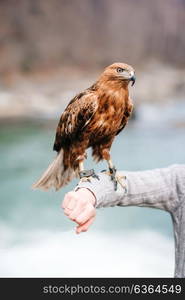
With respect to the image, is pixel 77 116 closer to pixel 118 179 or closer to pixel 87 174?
pixel 87 174

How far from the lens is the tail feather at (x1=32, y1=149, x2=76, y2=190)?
1.32 m

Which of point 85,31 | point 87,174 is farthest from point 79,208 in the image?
point 85,31

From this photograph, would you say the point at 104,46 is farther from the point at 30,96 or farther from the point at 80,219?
the point at 80,219

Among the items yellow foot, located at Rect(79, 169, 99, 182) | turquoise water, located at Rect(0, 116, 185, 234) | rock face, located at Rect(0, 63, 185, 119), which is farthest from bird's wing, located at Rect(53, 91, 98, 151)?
rock face, located at Rect(0, 63, 185, 119)

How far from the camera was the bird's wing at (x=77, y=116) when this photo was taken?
3.90ft

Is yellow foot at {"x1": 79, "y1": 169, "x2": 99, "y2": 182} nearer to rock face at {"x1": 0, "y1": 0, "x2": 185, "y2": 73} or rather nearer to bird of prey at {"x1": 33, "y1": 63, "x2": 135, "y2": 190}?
bird of prey at {"x1": 33, "y1": 63, "x2": 135, "y2": 190}

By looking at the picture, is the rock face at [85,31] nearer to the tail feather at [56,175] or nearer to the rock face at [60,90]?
the rock face at [60,90]

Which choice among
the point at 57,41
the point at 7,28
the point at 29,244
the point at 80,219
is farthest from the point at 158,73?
the point at 80,219

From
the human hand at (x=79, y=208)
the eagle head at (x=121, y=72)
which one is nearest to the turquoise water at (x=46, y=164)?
the eagle head at (x=121, y=72)

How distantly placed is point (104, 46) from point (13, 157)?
514 millimetres

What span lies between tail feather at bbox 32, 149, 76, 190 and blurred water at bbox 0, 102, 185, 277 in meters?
0.13

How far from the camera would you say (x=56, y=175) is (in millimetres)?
1369

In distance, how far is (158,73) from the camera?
1.71 m

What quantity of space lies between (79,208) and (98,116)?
35 cm
